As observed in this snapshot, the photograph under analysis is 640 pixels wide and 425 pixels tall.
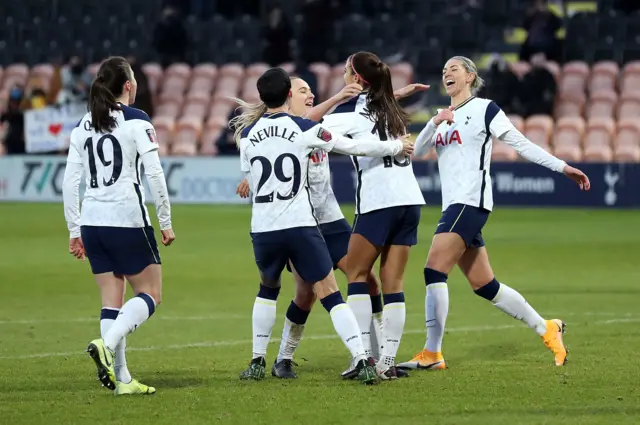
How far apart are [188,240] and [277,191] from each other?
434 inches

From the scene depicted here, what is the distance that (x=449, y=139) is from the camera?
841 centimetres

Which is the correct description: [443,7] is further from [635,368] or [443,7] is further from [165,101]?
[635,368]

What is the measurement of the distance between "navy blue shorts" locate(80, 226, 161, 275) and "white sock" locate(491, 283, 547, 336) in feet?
7.95

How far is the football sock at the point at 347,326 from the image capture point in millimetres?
7473

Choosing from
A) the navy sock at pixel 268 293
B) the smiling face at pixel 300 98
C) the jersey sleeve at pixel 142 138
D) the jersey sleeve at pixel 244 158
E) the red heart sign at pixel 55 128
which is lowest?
the navy sock at pixel 268 293

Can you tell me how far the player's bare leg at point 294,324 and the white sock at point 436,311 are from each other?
787 mm

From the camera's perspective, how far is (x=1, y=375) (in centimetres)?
817

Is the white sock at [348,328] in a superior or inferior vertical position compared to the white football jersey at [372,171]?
inferior

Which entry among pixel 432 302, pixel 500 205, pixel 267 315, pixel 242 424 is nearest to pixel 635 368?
pixel 432 302

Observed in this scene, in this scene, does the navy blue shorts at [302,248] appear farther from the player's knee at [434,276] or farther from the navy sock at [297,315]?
the player's knee at [434,276]

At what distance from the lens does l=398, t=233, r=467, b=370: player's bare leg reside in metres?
8.29

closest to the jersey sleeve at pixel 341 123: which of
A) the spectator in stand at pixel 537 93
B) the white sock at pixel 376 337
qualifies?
the white sock at pixel 376 337

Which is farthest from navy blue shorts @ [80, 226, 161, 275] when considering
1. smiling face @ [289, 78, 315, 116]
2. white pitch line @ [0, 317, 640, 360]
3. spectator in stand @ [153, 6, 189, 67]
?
spectator in stand @ [153, 6, 189, 67]

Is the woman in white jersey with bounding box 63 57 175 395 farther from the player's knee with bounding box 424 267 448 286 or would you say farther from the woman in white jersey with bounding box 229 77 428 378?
the player's knee with bounding box 424 267 448 286
